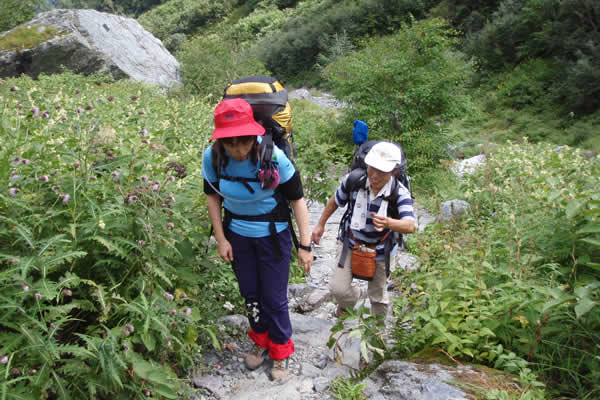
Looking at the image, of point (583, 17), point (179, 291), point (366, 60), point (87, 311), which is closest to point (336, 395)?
point (179, 291)

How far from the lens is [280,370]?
3215 millimetres

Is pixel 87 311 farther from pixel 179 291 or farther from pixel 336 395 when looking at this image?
pixel 336 395

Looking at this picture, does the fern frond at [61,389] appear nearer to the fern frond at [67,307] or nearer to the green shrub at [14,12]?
the fern frond at [67,307]

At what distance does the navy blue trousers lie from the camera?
3.02 meters

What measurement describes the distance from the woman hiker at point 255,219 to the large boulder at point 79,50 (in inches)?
418

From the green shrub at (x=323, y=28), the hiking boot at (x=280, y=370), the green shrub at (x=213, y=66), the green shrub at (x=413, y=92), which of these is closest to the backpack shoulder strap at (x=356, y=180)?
the hiking boot at (x=280, y=370)

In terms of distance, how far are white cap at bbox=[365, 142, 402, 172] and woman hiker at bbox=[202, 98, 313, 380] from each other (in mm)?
575

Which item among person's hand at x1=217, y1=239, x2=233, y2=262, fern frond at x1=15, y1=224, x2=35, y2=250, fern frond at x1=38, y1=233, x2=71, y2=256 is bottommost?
person's hand at x1=217, y1=239, x2=233, y2=262

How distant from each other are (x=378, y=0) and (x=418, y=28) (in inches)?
1008

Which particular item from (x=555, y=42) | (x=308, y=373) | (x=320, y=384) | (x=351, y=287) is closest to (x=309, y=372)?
(x=308, y=373)

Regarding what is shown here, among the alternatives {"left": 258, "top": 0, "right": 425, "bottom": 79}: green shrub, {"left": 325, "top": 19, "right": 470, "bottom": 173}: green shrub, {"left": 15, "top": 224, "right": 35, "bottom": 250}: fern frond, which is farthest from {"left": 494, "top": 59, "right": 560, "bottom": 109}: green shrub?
{"left": 15, "top": 224, "right": 35, "bottom": 250}: fern frond

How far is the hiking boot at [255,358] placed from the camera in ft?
10.8

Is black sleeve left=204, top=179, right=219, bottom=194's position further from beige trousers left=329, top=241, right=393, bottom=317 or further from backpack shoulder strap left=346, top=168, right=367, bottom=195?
beige trousers left=329, top=241, right=393, bottom=317

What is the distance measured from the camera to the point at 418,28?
1132 cm
